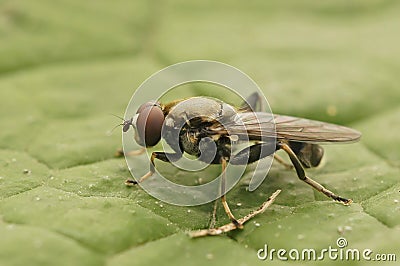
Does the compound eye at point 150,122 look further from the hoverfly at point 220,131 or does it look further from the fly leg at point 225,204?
the fly leg at point 225,204

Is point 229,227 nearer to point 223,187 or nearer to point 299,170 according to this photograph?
point 223,187

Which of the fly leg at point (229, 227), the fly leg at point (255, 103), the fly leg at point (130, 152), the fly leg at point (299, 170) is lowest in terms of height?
the fly leg at point (130, 152)

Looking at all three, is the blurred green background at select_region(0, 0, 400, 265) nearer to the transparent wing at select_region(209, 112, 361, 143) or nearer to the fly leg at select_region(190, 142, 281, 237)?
the fly leg at select_region(190, 142, 281, 237)

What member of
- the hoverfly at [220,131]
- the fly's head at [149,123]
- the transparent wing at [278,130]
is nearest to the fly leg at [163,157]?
the hoverfly at [220,131]
